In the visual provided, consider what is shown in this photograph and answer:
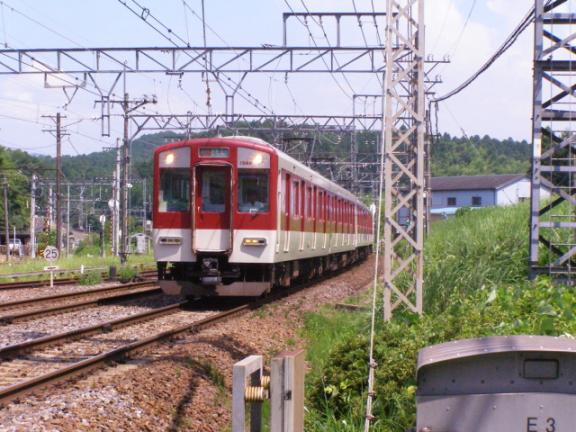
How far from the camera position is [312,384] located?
778cm

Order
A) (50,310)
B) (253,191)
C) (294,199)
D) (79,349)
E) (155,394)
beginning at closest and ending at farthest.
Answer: (155,394) < (79,349) < (50,310) < (253,191) < (294,199)

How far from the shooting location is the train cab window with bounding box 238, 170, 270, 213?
1546 centimetres

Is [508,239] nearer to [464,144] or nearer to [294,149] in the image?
[294,149]

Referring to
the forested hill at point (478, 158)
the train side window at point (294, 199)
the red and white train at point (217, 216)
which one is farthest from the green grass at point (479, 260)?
the forested hill at point (478, 158)

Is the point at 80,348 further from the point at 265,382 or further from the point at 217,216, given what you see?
the point at 265,382

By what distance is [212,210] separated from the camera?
1541 centimetres

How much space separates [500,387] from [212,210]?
1222cm

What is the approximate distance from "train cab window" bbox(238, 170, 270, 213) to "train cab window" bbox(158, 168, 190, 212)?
961 mm

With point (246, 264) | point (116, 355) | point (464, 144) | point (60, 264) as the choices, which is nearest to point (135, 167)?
point (464, 144)

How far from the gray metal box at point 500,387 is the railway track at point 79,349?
4.70 m

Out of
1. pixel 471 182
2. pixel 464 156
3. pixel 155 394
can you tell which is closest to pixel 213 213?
pixel 155 394

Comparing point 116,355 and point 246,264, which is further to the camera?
point 246,264

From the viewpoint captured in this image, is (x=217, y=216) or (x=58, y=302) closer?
(x=217, y=216)

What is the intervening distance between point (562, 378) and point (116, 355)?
6737 mm
